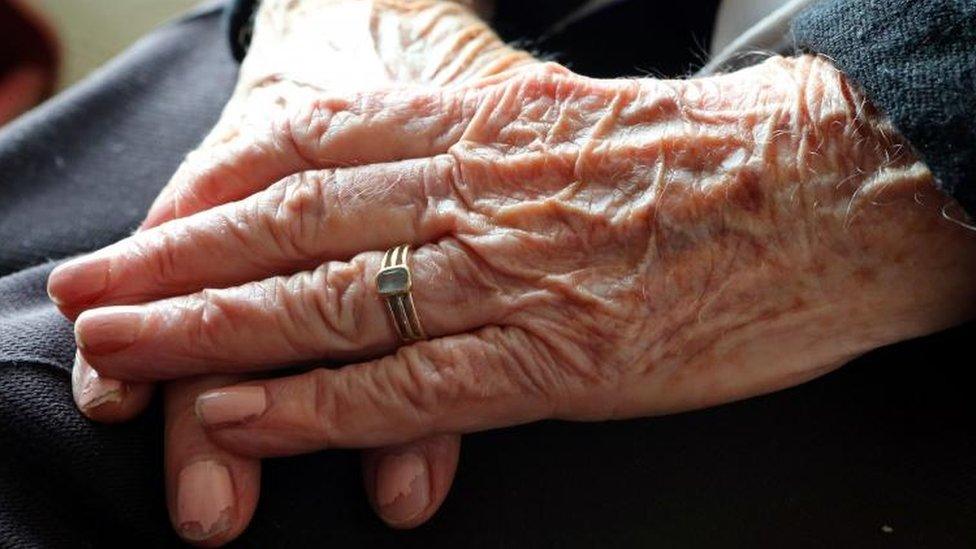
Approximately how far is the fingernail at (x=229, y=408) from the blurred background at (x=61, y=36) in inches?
61.4

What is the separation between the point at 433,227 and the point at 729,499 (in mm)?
300

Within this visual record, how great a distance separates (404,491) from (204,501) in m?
0.14

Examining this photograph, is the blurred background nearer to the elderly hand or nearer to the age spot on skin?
the elderly hand

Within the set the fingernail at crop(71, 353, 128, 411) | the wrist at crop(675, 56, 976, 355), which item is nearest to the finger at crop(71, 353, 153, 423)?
the fingernail at crop(71, 353, 128, 411)

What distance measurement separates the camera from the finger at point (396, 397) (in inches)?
26.3

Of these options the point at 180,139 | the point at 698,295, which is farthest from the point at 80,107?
the point at 698,295

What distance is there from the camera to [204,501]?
2.17ft

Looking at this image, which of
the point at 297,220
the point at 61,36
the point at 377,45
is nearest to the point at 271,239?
the point at 297,220

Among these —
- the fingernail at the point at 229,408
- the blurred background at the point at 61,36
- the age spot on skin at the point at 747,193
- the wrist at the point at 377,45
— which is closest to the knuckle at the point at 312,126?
the wrist at the point at 377,45

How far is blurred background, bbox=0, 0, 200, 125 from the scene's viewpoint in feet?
6.63

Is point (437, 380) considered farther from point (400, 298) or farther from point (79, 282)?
point (79, 282)

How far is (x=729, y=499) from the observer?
0.67 metres

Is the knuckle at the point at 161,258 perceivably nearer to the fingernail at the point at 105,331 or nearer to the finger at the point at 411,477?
the fingernail at the point at 105,331

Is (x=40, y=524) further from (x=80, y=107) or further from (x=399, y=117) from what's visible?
(x=80, y=107)
